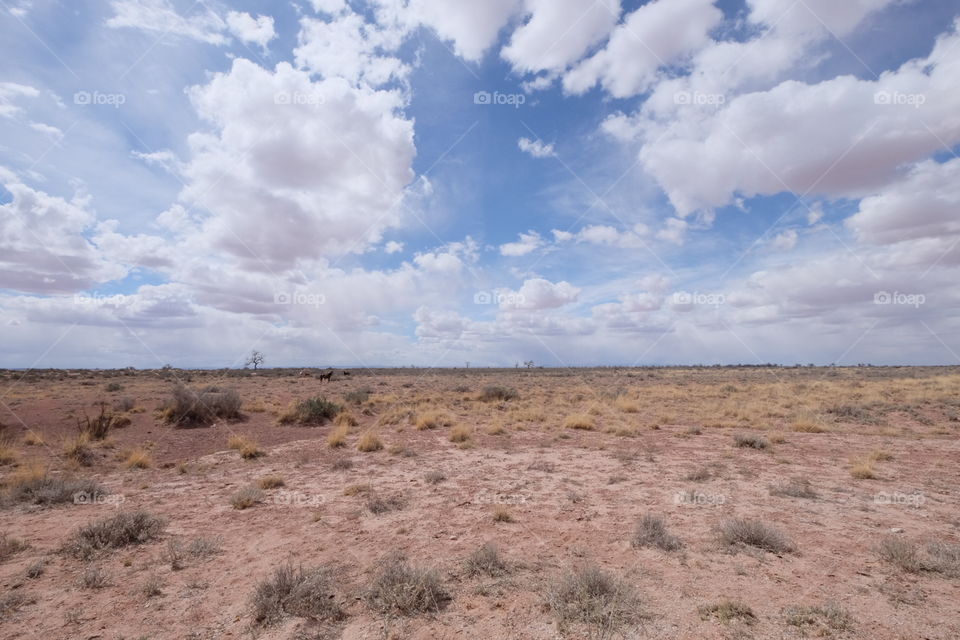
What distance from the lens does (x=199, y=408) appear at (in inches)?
734

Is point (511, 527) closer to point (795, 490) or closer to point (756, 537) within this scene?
point (756, 537)

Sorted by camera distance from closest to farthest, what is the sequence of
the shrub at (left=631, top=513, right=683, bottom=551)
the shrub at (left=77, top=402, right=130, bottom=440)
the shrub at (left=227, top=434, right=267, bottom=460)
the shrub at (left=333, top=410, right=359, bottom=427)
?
the shrub at (left=631, top=513, right=683, bottom=551) → the shrub at (left=227, top=434, right=267, bottom=460) → the shrub at (left=77, top=402, right=130, bottom=440) → the shrub at (left=333, top=410, right=359, bottom=427)

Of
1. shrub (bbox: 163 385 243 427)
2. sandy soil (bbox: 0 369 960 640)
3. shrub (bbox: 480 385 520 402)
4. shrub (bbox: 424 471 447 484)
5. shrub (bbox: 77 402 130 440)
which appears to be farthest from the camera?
shrub (bbox: 480 385 520 402)

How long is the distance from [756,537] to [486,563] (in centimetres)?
408

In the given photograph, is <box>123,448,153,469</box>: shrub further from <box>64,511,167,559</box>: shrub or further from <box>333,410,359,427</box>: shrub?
<box>333,410,359,427</box>: shrub

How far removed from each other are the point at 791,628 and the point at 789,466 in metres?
8.61

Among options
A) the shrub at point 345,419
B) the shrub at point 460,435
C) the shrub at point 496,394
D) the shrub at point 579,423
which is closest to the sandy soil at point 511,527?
the shrub at point 460,435

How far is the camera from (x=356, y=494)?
369 inches

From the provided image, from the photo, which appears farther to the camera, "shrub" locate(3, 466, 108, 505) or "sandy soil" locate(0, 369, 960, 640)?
"shrub" locate(3, 466, 108, 505)

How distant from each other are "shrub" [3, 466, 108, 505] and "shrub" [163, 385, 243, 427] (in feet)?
28.3

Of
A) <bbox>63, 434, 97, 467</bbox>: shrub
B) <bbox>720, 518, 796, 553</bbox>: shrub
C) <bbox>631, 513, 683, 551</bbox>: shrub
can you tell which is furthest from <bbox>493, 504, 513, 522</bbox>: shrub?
<bbox>63, 434, 97, 467</bbox>: shrub

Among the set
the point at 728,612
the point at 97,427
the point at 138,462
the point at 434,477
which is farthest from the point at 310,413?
the point at 728,612

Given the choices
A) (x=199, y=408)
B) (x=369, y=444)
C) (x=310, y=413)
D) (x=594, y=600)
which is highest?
(x=199, y=408)

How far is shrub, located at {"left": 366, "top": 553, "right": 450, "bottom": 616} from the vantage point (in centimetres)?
487
